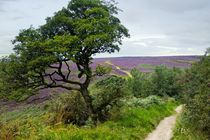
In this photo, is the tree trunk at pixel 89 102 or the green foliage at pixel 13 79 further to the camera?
the tree trunk at pixel 89 102

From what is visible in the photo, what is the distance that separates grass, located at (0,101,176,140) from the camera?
1600 cm

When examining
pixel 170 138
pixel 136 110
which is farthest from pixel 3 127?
pixel 136 110

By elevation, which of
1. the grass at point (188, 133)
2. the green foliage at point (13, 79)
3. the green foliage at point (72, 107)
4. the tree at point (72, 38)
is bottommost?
the grass at point (188, 133)

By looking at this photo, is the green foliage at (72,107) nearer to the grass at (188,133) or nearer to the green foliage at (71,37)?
the green foliage at (71,37)

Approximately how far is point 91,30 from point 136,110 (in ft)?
28.4

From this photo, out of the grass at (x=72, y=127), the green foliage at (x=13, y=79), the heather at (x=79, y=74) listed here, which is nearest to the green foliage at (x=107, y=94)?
the heather at (x=79, y=74)

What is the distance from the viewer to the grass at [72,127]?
52.5 ft

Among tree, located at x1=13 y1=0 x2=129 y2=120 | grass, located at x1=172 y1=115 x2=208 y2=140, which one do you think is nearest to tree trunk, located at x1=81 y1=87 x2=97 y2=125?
tree, located at x1=13 y1=0 x2=129 y2=120

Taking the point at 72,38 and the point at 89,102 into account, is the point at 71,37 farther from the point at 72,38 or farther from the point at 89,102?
the point at 89,102

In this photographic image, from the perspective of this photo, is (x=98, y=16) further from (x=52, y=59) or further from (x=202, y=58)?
(x=202, y=58)

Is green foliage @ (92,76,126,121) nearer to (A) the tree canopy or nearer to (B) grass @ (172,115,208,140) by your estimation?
(A) the tree canopy

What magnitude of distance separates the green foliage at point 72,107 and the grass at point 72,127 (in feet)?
3.78

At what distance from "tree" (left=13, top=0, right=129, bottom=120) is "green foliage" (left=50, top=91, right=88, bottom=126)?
0.56 meters

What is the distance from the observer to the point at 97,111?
26109mm
